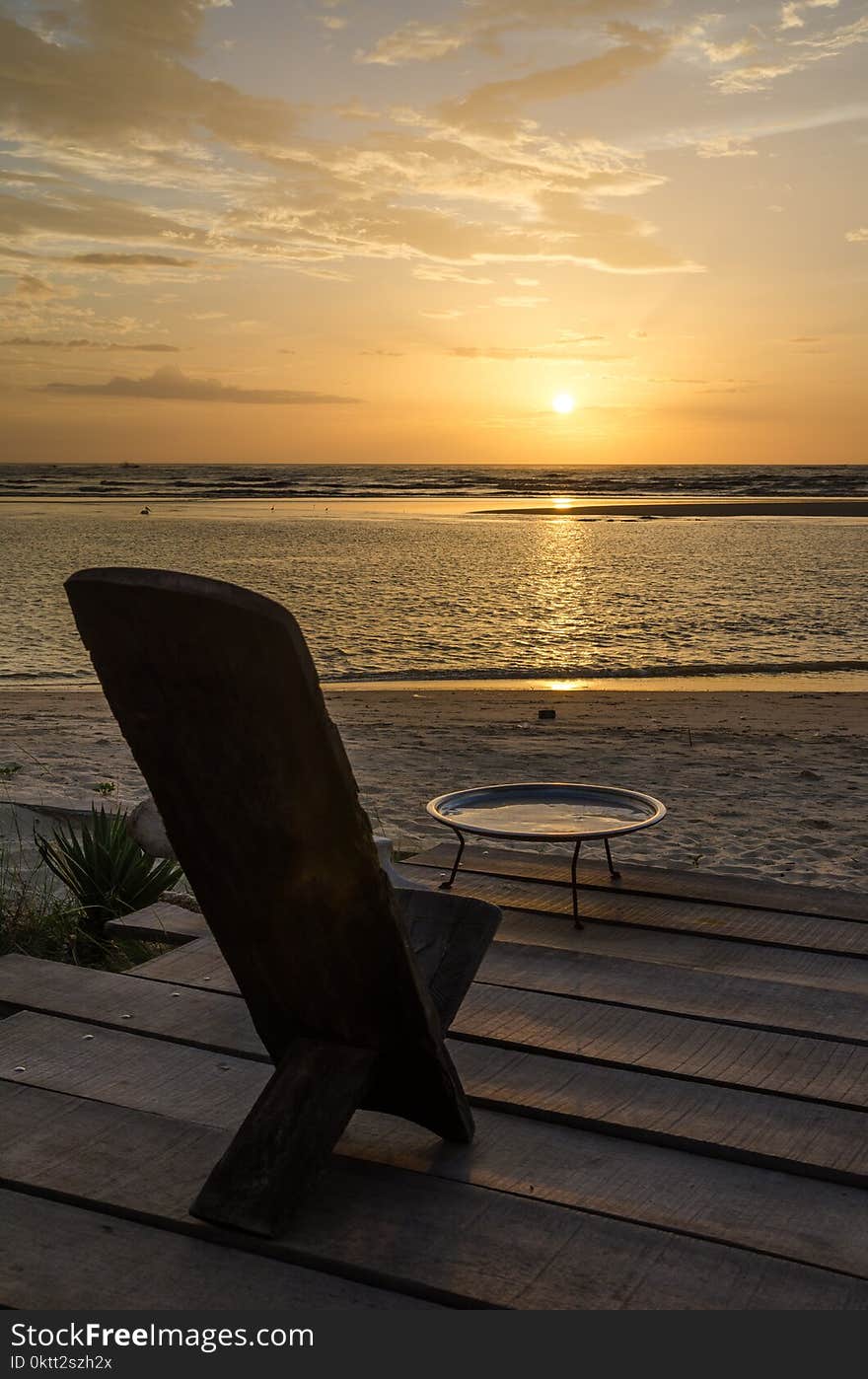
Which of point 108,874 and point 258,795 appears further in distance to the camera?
point 108,874

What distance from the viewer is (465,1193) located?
2.57 m

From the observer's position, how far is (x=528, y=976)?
12.6 ft

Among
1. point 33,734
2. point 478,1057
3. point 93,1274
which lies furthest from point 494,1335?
point 33,734

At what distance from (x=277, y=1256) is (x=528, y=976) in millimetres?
1625

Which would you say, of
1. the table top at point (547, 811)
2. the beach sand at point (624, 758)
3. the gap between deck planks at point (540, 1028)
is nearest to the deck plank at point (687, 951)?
the gap between deck planks at point (540, 1028)

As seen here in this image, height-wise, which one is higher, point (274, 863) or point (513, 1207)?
point (274, 863)

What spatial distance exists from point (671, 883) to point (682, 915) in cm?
39

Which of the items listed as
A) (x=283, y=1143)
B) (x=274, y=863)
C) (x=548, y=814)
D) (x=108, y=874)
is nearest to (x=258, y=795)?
(x=274, y=863)

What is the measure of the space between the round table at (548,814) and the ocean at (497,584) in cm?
1060

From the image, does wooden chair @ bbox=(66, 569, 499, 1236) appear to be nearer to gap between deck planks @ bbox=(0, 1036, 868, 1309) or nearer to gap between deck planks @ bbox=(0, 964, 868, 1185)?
gap between deck planks @ bbox=(0, 1036, 868, 1309)

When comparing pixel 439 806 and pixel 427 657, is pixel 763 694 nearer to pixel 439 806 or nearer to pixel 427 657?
A: pixel 427 657

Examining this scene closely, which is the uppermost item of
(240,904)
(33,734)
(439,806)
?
(240,904)

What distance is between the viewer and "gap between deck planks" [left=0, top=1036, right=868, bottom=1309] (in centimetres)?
226

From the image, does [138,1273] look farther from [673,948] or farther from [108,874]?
[108,874]
